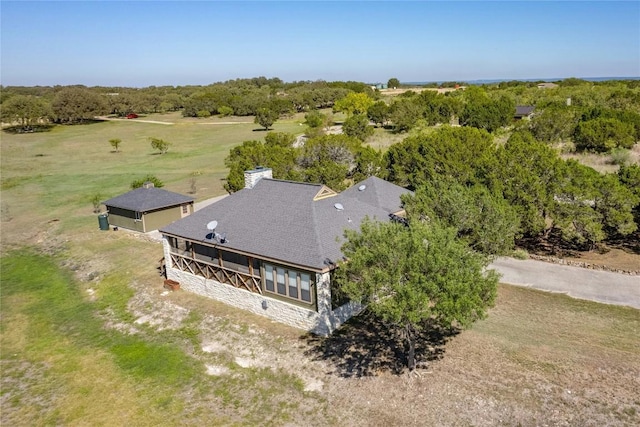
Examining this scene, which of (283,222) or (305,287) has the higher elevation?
(283,222)

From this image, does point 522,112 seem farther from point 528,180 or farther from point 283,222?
point 283,222

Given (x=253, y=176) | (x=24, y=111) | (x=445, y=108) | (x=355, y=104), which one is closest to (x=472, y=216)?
(x=253, y=176)

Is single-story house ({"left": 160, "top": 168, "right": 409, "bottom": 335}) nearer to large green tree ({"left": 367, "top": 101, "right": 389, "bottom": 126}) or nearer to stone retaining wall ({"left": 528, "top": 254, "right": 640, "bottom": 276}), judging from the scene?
stone retaining wall ({"left": 528, "top": 254, "right": 640, "bottom": 276})

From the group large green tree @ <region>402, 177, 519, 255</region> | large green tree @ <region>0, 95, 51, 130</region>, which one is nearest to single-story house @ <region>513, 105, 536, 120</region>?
large green tree @ <region>402, 177, 519, 255</region>

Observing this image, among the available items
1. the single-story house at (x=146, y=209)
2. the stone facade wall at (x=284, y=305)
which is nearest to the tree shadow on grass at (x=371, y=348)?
the stone facade wall at (x=284, y=305)

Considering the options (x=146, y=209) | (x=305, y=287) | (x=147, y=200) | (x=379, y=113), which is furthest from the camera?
(x=379, y=113)

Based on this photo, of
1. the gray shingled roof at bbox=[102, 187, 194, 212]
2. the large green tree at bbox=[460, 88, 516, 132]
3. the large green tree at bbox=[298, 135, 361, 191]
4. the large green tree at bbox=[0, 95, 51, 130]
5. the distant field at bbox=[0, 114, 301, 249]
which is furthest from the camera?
the large green tree at bbox=[0, 95, 51, 130]

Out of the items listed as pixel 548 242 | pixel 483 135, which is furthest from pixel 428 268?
pixel 483 135
